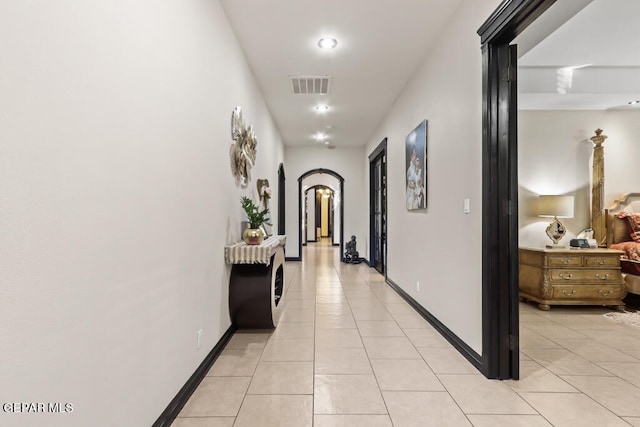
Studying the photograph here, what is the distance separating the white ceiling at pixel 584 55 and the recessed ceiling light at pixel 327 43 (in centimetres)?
164

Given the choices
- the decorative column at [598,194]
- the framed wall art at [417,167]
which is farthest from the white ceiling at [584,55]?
the framed wall art at [417,167]

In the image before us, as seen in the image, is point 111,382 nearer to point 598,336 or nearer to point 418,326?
point 418,326

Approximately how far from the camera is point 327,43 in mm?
3416

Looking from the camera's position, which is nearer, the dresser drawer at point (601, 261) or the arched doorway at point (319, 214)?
the dresser drawer at point (601, 261)

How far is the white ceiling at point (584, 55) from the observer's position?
2.73 m

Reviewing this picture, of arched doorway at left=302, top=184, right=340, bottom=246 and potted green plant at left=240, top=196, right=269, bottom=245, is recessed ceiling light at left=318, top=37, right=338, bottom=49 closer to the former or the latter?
potted green plant at left=240, top=196, right=269, bottom=245

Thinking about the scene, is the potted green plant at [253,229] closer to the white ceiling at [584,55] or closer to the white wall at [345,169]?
the white ceiling at [584,55]

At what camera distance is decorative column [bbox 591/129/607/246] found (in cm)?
472

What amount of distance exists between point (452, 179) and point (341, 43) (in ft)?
5.76

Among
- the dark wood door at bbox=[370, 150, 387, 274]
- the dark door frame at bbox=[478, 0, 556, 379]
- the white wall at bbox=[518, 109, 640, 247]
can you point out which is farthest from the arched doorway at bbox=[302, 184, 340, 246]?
the dark door frame at bbox=[478, 0, 556, 379]

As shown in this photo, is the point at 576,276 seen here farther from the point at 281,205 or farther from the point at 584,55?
the point at 281,205

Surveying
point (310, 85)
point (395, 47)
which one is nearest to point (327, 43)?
point (395, 47)

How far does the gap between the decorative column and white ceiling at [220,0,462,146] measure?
9.58ft

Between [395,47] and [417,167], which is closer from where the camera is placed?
[395,47]
